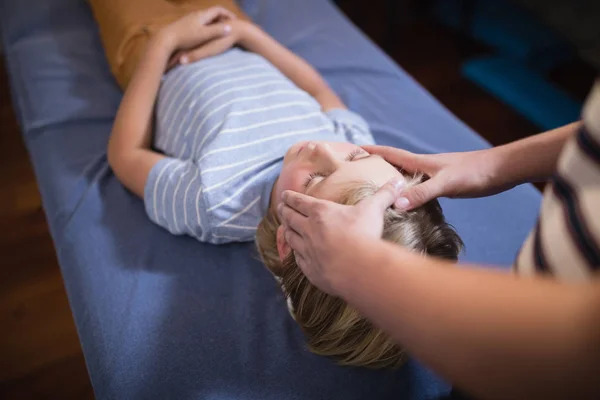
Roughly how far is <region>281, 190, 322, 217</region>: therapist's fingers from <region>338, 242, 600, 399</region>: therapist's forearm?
7.1 inches

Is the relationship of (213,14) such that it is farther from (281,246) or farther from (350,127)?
(281,246)

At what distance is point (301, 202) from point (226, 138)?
44 centimetres

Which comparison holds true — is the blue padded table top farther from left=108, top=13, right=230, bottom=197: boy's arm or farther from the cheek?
the cheek

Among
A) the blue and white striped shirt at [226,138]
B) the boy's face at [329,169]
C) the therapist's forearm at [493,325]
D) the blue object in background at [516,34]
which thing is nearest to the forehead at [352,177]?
the boy's face at [329,169]

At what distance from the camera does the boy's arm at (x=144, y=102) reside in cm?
104

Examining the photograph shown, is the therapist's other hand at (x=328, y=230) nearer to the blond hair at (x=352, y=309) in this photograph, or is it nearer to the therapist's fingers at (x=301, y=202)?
the therapist's fingers at (x=301, y=202)

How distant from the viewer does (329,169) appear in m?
0.81

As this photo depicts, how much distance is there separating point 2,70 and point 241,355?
207 centimetres

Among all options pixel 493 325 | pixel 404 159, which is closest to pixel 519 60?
pixel 404 159

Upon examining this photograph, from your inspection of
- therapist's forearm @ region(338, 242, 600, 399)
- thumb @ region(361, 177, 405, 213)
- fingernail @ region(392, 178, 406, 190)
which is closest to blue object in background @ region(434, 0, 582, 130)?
fingernail @ region(392, 178, 406, 190)

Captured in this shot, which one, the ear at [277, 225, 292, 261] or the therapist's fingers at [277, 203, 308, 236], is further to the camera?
the ear at [277, 225, 292, 261]

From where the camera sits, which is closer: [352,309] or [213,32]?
[352,309]

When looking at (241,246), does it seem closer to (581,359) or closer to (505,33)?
(581,359)

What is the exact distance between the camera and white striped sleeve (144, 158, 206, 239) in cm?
94
